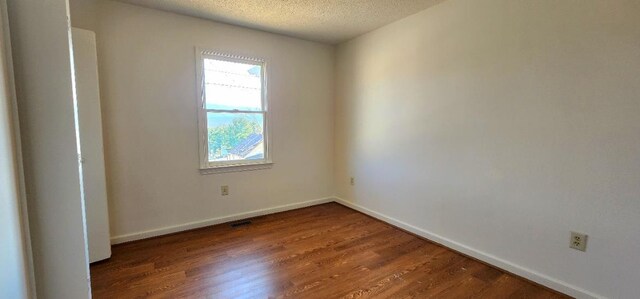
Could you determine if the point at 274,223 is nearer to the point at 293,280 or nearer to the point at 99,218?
the point at 293,280

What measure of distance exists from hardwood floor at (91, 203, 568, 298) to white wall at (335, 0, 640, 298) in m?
0.34

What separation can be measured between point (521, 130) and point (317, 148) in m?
2.44

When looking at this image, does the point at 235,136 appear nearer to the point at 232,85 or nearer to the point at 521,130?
the point at 232,85

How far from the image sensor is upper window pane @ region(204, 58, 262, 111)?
10.2 feet

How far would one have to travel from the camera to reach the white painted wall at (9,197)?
985 mm

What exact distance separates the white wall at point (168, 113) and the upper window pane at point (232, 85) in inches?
6.2

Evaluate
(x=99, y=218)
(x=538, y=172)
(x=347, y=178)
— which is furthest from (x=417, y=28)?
(x=99, y=218)

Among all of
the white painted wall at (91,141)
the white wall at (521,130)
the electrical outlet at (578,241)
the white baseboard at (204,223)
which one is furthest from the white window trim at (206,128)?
the electrical outlet at (578,241)

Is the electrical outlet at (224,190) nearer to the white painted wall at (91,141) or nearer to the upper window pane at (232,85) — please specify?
the upper window pane at (232,85)

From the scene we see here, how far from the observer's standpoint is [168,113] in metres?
2.89

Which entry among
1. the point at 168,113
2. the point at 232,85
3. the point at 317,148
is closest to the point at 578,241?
the point at 317,148

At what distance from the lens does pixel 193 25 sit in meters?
2.95

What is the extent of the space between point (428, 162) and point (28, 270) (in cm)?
286

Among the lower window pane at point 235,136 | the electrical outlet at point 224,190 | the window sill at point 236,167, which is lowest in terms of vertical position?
the electrical outlet at point 224,190
